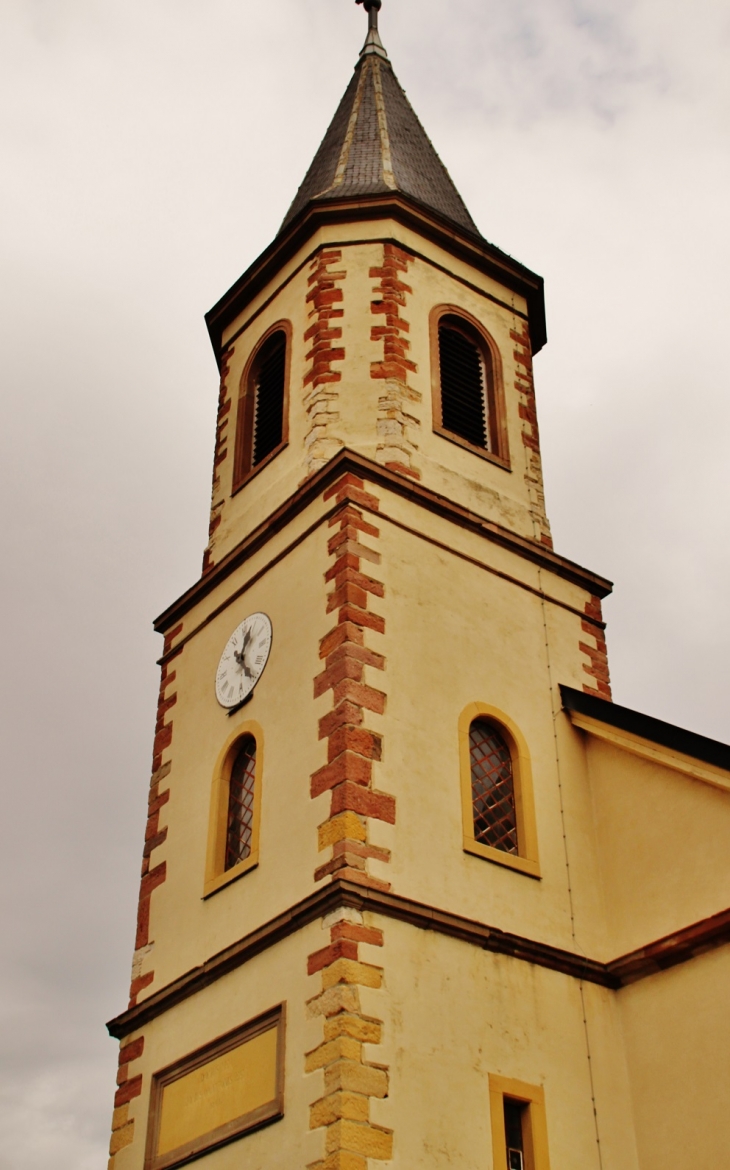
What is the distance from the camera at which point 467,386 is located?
18469mm

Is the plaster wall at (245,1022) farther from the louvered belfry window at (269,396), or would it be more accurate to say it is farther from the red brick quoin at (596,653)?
the louvered belfry window at (269,396)

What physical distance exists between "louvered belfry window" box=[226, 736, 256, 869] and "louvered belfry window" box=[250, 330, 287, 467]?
14.4 feet

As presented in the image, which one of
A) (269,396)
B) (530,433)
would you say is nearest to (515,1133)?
(530,433)

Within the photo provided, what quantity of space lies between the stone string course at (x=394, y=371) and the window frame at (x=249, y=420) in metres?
1.30

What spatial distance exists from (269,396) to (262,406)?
0.18 meters

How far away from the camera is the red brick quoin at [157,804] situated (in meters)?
15.2

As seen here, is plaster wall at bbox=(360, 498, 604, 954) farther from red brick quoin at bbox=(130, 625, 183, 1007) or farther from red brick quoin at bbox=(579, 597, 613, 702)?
red brick quoin at bbox=(130, 625, 183, 1007)

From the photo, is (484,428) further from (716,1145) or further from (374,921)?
(716,1145)

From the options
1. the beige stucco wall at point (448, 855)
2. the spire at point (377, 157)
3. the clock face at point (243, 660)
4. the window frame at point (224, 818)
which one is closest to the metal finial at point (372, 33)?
the spire at point (377, 157)

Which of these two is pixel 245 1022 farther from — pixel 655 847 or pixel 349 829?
pixel 655 847

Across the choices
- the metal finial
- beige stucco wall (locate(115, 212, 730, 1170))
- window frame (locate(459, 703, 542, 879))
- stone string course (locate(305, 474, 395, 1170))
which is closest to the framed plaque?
beige stucco wall (locate(115, 212, 730, 1170))

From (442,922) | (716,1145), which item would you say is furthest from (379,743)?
(716,1145)

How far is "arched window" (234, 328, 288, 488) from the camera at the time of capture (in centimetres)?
1842

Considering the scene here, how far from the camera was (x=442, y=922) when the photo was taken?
12.6 metres
